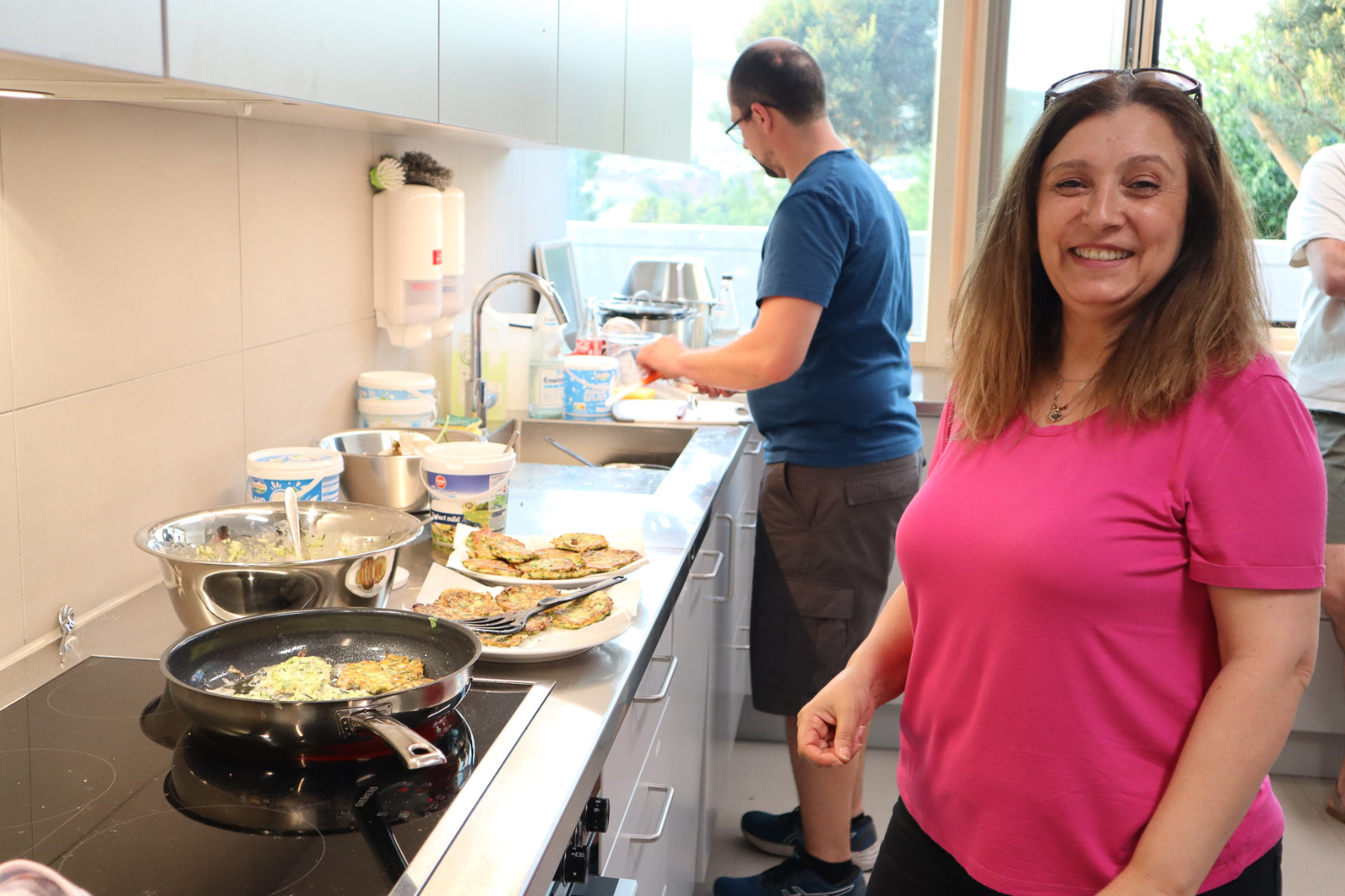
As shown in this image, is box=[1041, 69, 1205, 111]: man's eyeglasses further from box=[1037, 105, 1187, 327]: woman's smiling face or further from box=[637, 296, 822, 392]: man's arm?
box=[637, 296, 822, 392]: man's arm

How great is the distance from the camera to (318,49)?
101 cm

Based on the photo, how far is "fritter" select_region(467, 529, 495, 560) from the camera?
140 cm

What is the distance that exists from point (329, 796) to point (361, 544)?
0.51 m

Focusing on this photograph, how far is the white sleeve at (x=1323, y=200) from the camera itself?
2.60 metres

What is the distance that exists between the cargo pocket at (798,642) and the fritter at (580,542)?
0.85 metres

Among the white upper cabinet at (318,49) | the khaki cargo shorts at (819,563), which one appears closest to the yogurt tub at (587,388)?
the khaki cargo shorts at (819,563)

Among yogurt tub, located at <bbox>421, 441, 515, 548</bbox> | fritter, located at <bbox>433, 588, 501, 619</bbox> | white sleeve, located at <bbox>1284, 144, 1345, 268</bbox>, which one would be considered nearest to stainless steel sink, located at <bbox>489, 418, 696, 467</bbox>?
yogurt tub, located at <bbox>421, 441, 515, 548</bbox>

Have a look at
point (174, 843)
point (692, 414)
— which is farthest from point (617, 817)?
point (692, 414)

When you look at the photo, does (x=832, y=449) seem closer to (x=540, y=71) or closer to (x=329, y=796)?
(x=540, y=71)

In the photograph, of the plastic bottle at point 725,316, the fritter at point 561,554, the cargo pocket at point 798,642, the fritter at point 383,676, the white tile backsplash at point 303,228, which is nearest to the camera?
the fritter at point 383,676

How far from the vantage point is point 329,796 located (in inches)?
34.3

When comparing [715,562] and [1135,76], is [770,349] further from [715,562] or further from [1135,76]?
[1135,76]

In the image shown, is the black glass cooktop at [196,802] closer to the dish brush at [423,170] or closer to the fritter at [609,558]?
the fritter at [609,558]

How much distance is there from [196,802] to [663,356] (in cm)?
149
